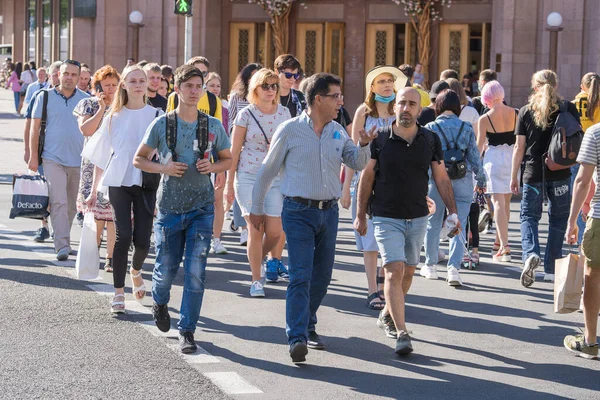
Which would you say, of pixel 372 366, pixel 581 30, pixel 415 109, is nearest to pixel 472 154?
pixel 415 109

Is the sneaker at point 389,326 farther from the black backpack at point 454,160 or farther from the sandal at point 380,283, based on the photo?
the black backpack at point 454,160

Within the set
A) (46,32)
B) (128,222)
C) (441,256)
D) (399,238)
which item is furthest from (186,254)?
(46,32)

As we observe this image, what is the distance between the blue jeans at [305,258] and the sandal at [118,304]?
1682mm

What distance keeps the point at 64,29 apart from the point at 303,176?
34843mm

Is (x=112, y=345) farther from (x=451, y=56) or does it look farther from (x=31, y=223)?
(x=451, y=56)

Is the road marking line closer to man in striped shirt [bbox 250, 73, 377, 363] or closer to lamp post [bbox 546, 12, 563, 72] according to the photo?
man in striped shirt [bbox 250, 73, 377, 363]

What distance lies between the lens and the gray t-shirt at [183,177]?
7750 millimetres

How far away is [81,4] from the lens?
33.7 meters

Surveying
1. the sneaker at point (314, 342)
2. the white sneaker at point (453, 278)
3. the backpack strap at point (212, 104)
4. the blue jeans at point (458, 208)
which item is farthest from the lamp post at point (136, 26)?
the sneaker at point (314, 342)

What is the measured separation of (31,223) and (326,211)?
24.7 feet

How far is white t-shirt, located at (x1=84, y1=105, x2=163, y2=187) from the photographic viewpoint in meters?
8.78

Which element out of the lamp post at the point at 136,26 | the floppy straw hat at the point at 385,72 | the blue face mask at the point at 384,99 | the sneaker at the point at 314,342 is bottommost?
the sneaker at the point at 314,342

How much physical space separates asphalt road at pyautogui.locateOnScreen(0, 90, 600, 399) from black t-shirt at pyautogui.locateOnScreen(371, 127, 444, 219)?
966 millimetres

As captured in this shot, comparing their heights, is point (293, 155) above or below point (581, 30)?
below
